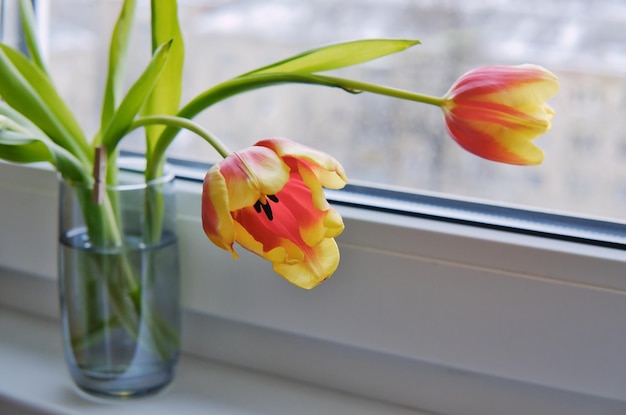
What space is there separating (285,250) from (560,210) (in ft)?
0.88

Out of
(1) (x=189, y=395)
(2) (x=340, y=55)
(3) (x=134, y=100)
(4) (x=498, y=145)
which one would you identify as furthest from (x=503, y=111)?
(1) (x=189, y=395)

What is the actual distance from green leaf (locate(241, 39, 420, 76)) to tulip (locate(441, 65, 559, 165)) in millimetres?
58

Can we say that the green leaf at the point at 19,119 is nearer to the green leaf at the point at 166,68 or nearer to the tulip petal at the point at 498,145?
the green leaf at the point at 166,68

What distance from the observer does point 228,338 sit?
70 cm

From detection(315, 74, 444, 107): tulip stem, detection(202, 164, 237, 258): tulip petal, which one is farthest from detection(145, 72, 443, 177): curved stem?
detection(202, 164, 237, 258): tulip petal

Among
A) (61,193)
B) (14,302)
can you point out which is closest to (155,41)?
(61,193)

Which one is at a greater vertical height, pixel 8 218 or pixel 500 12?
pixel 500 12

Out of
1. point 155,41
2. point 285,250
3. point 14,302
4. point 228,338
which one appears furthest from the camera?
point 14,302

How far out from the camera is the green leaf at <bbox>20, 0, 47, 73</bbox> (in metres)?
0.58

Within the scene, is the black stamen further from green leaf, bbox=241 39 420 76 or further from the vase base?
the vase base

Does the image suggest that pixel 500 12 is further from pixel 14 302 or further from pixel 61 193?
pixel 14 302

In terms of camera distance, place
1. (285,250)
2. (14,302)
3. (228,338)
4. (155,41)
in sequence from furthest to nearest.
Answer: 1. (14,302)
2. (228,338)
3. (155,41)
4. (285,250)

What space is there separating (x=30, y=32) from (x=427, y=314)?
0.37m

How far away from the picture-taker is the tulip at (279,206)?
0.42 metres
